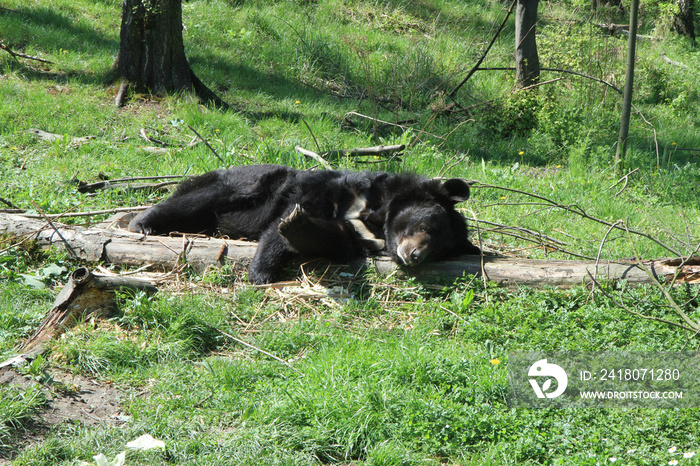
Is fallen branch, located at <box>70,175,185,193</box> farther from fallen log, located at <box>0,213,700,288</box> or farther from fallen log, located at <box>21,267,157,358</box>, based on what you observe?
fallen log, located at <box>21,267,157,358</box>

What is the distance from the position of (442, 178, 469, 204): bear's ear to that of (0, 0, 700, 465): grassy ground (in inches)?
28.5

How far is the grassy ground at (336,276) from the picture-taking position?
9.78 feet

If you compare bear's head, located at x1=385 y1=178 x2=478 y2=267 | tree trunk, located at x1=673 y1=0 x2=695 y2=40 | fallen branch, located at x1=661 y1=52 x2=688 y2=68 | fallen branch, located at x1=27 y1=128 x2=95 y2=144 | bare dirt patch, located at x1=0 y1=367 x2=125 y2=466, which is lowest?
fallen branch, located at x1=27 y1=128 x2=95 y2=144

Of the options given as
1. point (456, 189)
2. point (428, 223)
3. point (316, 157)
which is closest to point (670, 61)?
point (316, 157)

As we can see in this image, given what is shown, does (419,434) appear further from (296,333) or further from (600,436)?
(296,333)

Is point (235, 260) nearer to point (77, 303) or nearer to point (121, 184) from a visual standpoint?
point (77, 303)

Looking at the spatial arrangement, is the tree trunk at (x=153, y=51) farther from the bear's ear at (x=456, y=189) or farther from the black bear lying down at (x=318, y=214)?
the bear's ear at (x=456, y=189)

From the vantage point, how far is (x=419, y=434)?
→ 301 cm

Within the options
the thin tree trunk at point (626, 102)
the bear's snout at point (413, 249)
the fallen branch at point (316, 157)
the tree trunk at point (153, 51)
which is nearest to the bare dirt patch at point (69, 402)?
the bear's snout at point (413, 249)

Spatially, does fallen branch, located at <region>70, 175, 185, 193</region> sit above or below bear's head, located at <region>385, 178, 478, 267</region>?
below

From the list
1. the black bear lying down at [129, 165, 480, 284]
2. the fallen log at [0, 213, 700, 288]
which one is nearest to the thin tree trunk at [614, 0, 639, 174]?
the fallen log at [0, 213, 700, 288]

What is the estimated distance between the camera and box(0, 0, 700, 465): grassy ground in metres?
2.98

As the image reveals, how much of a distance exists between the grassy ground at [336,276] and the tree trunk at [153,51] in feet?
1.23

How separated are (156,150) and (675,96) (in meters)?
9.78
